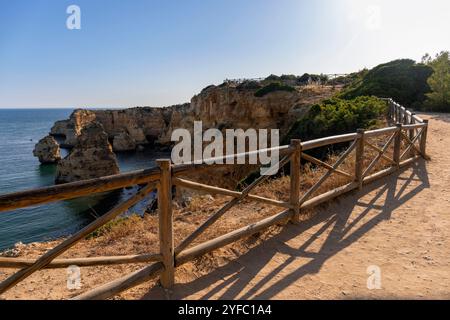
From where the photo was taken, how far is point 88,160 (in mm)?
37000

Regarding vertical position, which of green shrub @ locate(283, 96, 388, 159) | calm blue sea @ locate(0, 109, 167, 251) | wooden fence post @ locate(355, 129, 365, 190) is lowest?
calm blue sea @ locate(0, 109, 167, 251)

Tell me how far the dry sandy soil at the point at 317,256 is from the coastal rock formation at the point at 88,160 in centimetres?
3289

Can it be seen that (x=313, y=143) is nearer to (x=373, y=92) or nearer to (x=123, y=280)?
(x=123, y=280)

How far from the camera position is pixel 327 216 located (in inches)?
236

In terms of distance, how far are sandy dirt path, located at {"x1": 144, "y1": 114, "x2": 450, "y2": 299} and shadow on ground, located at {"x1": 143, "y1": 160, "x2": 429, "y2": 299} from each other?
0.01 metres

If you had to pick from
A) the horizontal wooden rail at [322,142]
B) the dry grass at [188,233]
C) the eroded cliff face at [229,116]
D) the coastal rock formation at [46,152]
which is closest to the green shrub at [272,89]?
the eroded cliff face at [229,116]

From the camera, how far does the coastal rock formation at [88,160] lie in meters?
36.5

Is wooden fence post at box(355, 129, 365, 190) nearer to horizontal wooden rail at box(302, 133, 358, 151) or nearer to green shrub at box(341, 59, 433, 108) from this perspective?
horizontal wooden rail at box(302, 133, 358, 151)

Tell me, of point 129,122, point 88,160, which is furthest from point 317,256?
point 129,122

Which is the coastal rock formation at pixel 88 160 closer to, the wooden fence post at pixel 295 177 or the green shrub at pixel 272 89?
the green shrub at pixel 272 89

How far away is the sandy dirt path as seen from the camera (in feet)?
12.3

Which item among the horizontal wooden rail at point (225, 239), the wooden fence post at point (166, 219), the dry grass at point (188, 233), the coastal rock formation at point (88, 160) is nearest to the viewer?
the wooden fence post at point (166, 219)

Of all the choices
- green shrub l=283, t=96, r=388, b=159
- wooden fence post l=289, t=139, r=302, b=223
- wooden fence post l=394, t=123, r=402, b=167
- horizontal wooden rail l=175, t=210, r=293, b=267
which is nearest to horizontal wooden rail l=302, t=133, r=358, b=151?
wooden fence post l=289, t=139, r=302, b=223
